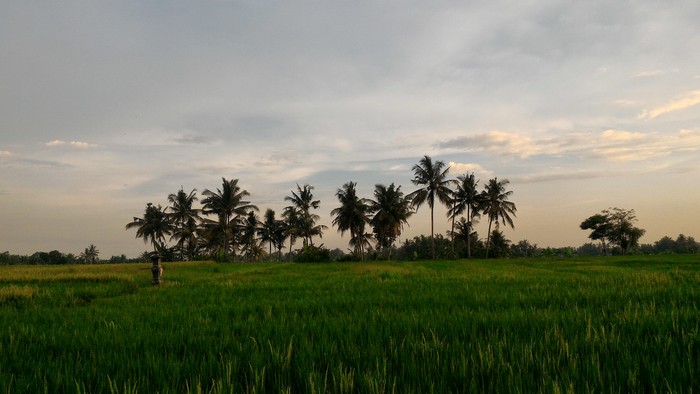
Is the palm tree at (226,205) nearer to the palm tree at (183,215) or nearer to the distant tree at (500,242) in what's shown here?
the palm tree at (183,215)

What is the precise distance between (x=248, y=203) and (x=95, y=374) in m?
48.0

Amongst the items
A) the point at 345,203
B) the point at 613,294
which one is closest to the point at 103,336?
the point at 613,294

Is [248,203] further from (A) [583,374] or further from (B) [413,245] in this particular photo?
(A) [583,374]

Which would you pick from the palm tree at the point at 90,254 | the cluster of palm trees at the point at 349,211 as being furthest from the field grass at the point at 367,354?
the palm tree at the point at 90,254

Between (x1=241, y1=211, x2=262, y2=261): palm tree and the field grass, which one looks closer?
the field grass

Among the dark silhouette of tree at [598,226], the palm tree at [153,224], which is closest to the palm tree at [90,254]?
the palm tree at [153,224]

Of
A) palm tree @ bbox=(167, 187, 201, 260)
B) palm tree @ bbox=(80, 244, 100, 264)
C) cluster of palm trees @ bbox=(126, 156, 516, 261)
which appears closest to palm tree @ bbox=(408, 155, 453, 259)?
cluster of palm trees @ bbox=(126, 156, 516, 261)

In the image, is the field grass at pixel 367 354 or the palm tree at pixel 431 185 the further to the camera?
the palm tree at pixel 431 185

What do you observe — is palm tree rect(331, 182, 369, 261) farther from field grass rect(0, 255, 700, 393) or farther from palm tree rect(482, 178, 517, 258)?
field grass rect(0, 255, 700, 393)

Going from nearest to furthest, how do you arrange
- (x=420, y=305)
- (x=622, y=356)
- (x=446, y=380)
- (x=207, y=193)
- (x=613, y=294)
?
(x=446, y=380) → (x=622, y=356) → (x=420, y=305) → (x=613, y=294) → (x=207, y=193)

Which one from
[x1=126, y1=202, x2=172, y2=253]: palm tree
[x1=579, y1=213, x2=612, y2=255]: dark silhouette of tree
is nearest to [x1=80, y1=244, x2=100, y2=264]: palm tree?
[x1=126, y1=202, x2=172, y2=253]: palm tree

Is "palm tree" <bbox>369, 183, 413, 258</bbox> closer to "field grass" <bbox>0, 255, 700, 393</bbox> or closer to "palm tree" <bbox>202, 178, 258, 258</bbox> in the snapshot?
"palm tree" <bbox>202, 178, 258, 258</bbox>

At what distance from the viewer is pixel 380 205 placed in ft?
160

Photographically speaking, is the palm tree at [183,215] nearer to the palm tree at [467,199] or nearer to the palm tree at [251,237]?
the palm tree at [251,237]
